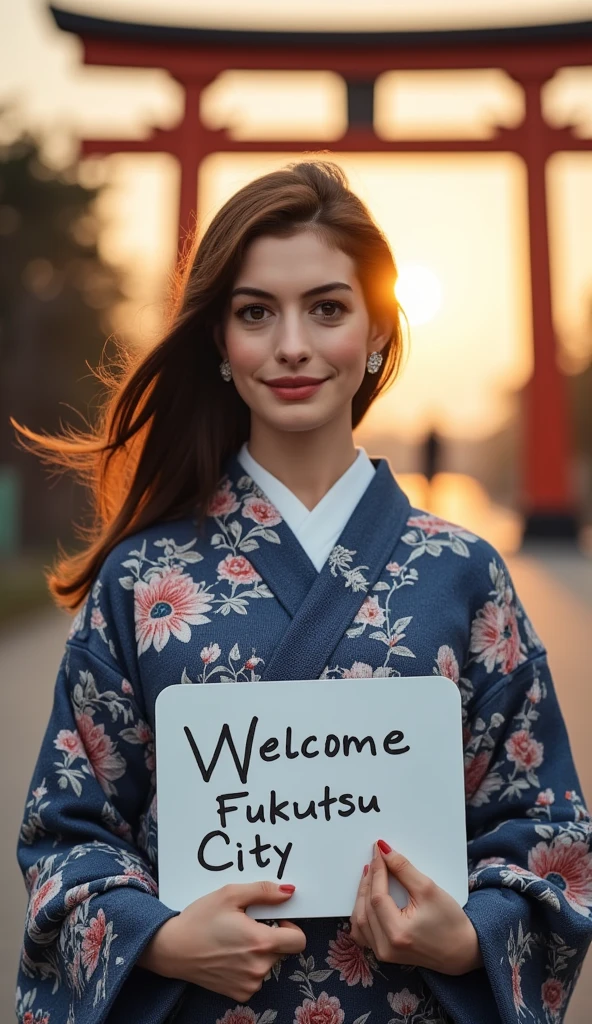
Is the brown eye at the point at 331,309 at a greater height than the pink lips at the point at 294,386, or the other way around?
the brown eye at the point at 331,309

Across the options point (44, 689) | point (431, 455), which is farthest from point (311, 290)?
point (431, 455)

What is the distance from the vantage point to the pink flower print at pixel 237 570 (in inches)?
58.0

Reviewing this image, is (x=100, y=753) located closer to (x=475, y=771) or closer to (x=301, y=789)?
(x=301, y=789)

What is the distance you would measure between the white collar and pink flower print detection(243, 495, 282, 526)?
0.01 meters

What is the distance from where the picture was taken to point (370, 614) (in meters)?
1.42

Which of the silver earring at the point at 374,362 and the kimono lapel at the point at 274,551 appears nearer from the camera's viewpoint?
the kimono lapel at the point at 274,551

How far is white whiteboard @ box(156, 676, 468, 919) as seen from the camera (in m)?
1.30

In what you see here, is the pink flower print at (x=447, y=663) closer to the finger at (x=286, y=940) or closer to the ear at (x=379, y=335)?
the finger at (x=286, y=940)

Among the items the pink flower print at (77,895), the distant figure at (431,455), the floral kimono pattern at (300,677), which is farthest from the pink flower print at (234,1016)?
the distant figure at (431,455)

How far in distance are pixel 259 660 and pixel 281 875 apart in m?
0.27

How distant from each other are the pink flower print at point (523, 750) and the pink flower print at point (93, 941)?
1.91 feet

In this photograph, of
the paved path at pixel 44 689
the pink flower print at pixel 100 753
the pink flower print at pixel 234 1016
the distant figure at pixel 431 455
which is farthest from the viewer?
the distant figure at pixel 431 455

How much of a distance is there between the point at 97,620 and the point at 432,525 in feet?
1.67

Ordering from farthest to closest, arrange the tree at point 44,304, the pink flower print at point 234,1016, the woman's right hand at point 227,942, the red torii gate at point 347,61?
1. the tree at point 44,304
2. the red torii gate at point 347,61
3. the pink flower print at point 234,1016
4. the woman's right hand at point 227,942
